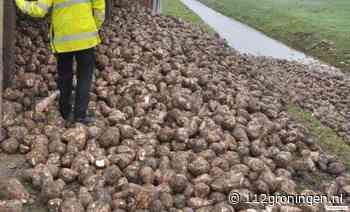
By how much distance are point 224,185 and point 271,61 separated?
7309 millimetres

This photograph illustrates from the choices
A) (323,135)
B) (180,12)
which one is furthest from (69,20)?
(180,12)

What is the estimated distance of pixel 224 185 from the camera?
13.1 feet

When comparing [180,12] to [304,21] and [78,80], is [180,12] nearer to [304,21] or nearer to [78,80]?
[304,21]

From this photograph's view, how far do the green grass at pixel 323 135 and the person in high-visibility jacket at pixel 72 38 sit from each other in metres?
2.63

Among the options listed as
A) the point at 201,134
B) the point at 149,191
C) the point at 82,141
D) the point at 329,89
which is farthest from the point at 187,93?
the point at 329,89

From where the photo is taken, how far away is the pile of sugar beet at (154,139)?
383cm

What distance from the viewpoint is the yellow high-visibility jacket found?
429 centimetres

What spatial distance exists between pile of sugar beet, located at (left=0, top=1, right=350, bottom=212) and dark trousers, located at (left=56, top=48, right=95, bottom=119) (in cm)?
16

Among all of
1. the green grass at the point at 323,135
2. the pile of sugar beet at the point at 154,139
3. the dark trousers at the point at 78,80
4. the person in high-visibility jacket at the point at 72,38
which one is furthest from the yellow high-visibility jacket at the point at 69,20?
the green grass at the point at 323,135

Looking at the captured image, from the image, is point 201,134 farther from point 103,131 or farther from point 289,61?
point 289,61

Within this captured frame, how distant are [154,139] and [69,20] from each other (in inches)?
49.8

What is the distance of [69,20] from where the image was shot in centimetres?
439

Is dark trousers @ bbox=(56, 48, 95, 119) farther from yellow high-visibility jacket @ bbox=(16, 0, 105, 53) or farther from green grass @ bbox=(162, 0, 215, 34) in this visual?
green grass @ bbox=(162, 0, 215, 34)

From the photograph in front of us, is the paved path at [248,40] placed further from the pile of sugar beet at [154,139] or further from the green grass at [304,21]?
the pile of sugar beet at [154,139]
